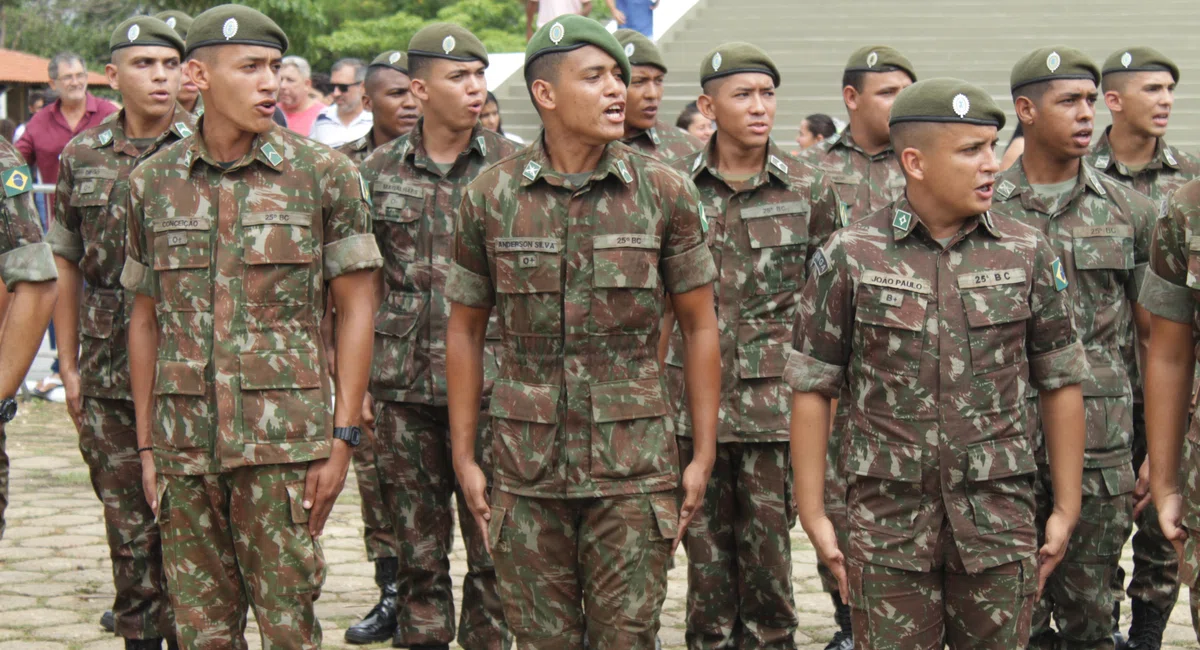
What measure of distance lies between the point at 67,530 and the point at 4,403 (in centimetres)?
375

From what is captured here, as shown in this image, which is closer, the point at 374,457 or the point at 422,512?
the point at 422,512

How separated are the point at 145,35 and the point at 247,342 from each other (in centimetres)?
229

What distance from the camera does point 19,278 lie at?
18.6ft

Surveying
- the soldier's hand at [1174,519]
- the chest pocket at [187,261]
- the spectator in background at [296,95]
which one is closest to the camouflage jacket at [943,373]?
the soldier's hand at [1174,519]

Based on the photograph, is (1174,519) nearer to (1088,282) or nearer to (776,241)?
(1088,282)

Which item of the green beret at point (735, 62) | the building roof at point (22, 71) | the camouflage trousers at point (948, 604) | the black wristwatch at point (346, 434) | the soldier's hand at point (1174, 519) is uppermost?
the green beret at point (735, 62)

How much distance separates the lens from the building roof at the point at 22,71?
28.2m

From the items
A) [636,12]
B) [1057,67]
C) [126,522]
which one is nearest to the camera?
Answer: [1057,67]

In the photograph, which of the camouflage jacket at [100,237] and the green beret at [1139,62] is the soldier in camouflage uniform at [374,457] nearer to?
the camouflage jacket at [100,237]

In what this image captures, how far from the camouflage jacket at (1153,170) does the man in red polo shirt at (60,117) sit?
9264mm

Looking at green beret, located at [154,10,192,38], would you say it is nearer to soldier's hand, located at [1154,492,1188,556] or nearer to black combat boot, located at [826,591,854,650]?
black combat boot, located at [826,591,854,650]

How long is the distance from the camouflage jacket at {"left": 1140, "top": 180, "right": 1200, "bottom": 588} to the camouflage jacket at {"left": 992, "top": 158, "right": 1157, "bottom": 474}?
4.25 feet

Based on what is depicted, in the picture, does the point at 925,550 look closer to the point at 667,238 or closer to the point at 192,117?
the point at 667,238

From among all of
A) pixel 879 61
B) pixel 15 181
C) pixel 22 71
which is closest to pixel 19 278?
pixel 15 181
